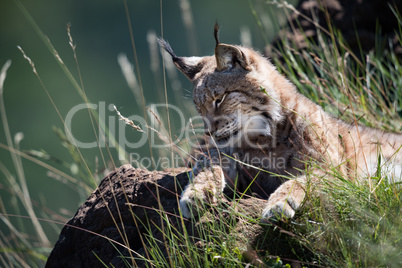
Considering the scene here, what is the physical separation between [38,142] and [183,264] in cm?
1100

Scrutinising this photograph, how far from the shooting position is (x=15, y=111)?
1307 cm

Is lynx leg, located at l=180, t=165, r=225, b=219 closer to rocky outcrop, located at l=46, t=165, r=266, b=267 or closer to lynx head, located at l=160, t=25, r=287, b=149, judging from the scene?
rocky outcrop, located at l=46, t=165, r=266, b=267

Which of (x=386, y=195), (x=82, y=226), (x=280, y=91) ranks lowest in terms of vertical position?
(x=386, y=195)

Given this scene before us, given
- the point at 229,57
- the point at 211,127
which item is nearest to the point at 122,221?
the point at 211,127

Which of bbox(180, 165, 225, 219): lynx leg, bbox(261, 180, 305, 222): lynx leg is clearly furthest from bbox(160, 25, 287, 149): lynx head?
bbox(261, 180, 305, 222): lynx leg

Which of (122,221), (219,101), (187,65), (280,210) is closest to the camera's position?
(280,210)

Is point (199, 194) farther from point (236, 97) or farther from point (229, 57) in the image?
point (229, 57)

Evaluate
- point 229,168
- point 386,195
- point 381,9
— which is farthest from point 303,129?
point 381,9

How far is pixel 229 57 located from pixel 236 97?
0.77ft

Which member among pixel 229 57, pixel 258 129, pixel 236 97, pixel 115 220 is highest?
pixel 229 57

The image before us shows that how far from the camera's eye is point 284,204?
82.7 inches

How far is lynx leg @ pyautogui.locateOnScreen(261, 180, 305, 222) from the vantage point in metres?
2.08

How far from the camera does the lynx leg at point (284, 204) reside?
2076 mm

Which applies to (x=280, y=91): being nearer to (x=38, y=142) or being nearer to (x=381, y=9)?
(x=381, y=9)
